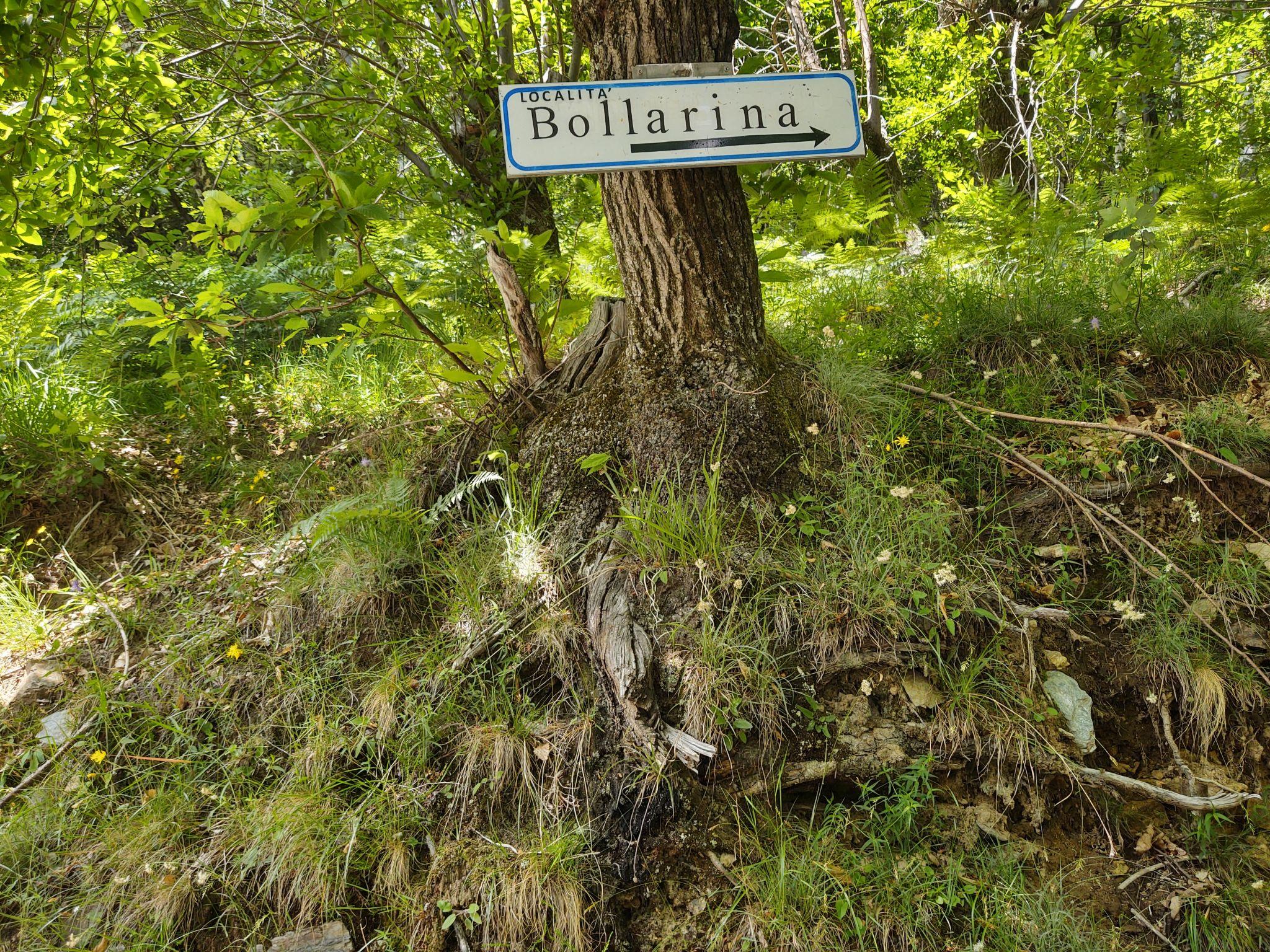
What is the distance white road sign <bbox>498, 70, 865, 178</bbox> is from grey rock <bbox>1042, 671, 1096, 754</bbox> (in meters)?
1.61

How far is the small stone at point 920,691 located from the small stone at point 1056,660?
0.39 metres

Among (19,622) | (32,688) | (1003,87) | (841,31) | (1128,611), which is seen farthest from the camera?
(1003,87)

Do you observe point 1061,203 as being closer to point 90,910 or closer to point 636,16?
point 636,16

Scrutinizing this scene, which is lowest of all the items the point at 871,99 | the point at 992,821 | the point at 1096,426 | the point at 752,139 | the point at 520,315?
the point at 992,821

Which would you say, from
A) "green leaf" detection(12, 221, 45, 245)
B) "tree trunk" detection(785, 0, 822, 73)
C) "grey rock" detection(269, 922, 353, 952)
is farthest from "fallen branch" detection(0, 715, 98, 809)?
"tree trunk" detection(785, 0, 822, 73)

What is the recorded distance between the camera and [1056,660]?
7.03ft

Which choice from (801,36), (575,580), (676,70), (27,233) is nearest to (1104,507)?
(575,580)

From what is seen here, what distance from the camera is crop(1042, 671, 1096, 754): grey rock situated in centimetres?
200

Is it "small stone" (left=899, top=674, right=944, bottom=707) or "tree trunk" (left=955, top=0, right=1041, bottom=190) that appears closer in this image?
"small stone" (left=899, top=674, right=944, bottom=707)

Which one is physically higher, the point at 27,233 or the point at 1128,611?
the point at 27,233

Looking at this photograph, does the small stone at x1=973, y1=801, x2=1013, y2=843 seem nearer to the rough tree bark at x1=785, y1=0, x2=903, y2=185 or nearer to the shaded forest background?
the shaded forest background

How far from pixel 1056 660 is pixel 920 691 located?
462 mm

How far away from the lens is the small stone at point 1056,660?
7.00 feet

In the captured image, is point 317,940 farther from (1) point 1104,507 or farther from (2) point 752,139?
(1) point 1104,507
